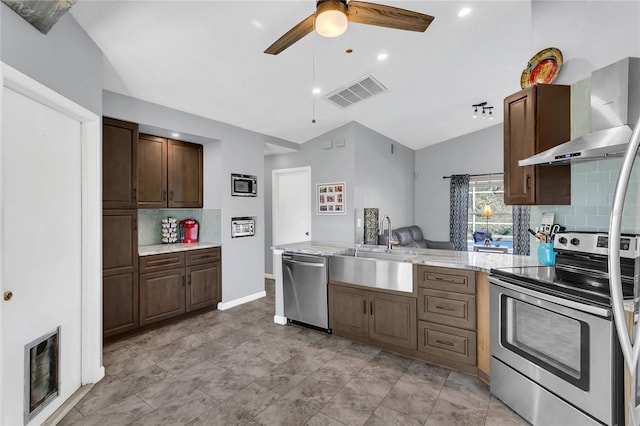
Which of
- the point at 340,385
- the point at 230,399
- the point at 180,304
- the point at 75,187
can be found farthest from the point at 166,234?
the point at 340,385

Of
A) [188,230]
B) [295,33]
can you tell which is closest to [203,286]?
[188,230]

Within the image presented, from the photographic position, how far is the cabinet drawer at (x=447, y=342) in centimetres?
245

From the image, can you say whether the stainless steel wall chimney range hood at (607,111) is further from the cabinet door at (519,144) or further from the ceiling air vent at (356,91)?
the ceiling air vent at (356,91)

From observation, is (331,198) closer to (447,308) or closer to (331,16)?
(447,308)

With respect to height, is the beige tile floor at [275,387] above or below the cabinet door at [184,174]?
below

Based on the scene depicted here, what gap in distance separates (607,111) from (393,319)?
2184 mm

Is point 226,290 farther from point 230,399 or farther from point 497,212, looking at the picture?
point 497,212

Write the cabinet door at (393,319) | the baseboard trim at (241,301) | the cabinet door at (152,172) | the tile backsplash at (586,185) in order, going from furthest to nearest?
the baseboard trim at (241,301) < the cabinet door at (152,172) < the cabinet door at (393,319) < the tile backsplash at (586,185)

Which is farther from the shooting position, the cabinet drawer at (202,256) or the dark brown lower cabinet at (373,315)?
the cabinet drawer at (202,256)

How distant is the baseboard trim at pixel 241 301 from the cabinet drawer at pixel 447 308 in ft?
8.89

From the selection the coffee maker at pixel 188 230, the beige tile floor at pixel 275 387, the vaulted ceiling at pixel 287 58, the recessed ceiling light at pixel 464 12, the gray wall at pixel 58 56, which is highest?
the recessed ceiling light at pixel 464 12

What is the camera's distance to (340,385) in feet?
7.72

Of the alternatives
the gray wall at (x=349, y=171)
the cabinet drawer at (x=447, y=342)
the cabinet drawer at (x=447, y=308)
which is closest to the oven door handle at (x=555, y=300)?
the cabinet drawer at (x=447, y=308)

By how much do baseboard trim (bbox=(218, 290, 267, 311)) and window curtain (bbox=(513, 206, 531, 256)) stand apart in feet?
15.9
